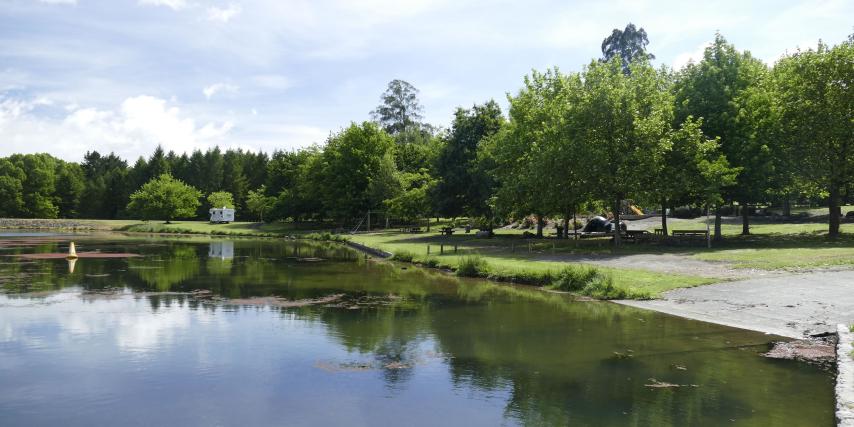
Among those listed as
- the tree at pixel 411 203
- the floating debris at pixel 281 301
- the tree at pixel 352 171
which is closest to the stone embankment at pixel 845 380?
the floating debris at pixel 281 301

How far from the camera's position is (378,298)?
76.4 ft

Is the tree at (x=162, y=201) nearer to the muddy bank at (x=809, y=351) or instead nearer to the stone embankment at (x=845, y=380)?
the muddy bank at (x=809, y=351)

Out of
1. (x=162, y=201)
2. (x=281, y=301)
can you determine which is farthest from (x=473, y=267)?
(x=162, y=201)

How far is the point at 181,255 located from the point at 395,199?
24498 millimetres

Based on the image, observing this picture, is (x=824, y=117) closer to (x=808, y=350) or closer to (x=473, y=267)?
(x=473, y=267)

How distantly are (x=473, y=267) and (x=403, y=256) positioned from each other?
31.7 ft

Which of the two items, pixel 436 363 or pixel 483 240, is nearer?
pixel 436 363

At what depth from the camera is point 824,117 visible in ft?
118

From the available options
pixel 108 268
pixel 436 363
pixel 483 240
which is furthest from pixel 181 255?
pixel 436 363

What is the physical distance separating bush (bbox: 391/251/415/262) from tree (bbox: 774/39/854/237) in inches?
953

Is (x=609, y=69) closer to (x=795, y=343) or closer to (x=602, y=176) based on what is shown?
(x=602, y=176)

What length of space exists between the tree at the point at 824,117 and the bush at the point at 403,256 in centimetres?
2421

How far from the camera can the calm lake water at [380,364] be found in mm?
10297

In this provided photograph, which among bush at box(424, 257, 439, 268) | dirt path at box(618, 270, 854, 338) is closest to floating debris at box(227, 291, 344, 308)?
dirt path at box(618, 270, 854, 338)
